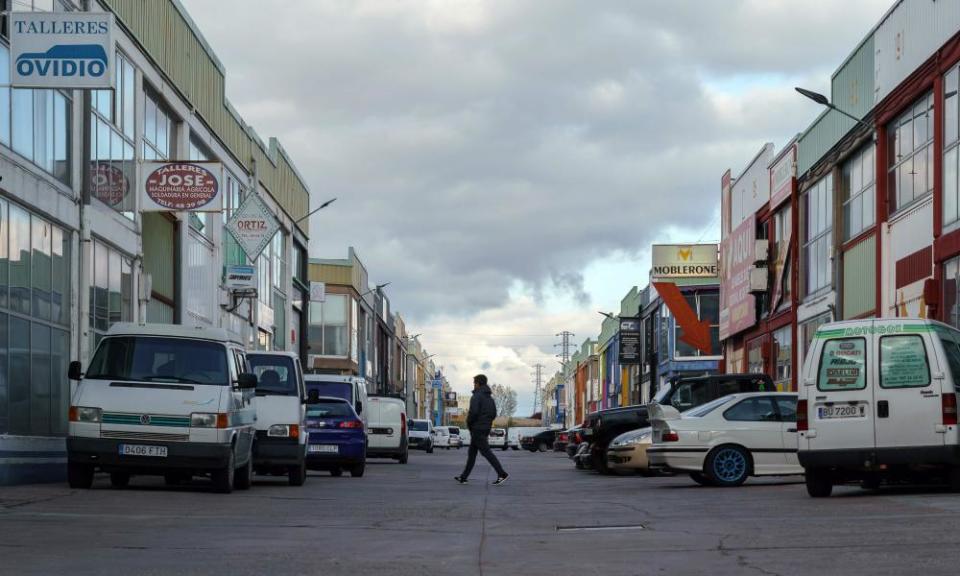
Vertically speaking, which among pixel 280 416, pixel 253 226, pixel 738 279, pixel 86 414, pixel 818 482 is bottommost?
pixel 818 482

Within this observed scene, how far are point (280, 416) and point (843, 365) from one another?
28.6ft

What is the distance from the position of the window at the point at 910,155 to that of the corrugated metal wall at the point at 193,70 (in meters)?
16.0

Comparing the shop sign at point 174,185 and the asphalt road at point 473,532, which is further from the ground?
the shop sign at point 174,185

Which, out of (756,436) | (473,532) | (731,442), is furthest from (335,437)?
(473,532)

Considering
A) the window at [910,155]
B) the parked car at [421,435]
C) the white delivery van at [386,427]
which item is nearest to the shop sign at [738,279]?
the white delivery van at [386,427]

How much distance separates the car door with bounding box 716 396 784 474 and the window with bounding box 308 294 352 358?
187ft

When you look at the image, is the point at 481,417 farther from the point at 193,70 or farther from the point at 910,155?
the point at 193,70

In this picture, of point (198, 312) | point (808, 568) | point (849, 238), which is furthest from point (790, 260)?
point (808, 568)

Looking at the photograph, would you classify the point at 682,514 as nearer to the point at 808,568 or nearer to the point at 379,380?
the point at 808,568

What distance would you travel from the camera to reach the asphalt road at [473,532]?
31.6 ft

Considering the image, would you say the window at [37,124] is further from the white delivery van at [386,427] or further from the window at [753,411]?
the white delivery van at [386,427]

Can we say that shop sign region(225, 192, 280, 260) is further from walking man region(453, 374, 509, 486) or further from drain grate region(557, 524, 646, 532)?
drain grate region(557, 524, 646, 532)

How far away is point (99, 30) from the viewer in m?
20.3

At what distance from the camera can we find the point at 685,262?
70.2 m
